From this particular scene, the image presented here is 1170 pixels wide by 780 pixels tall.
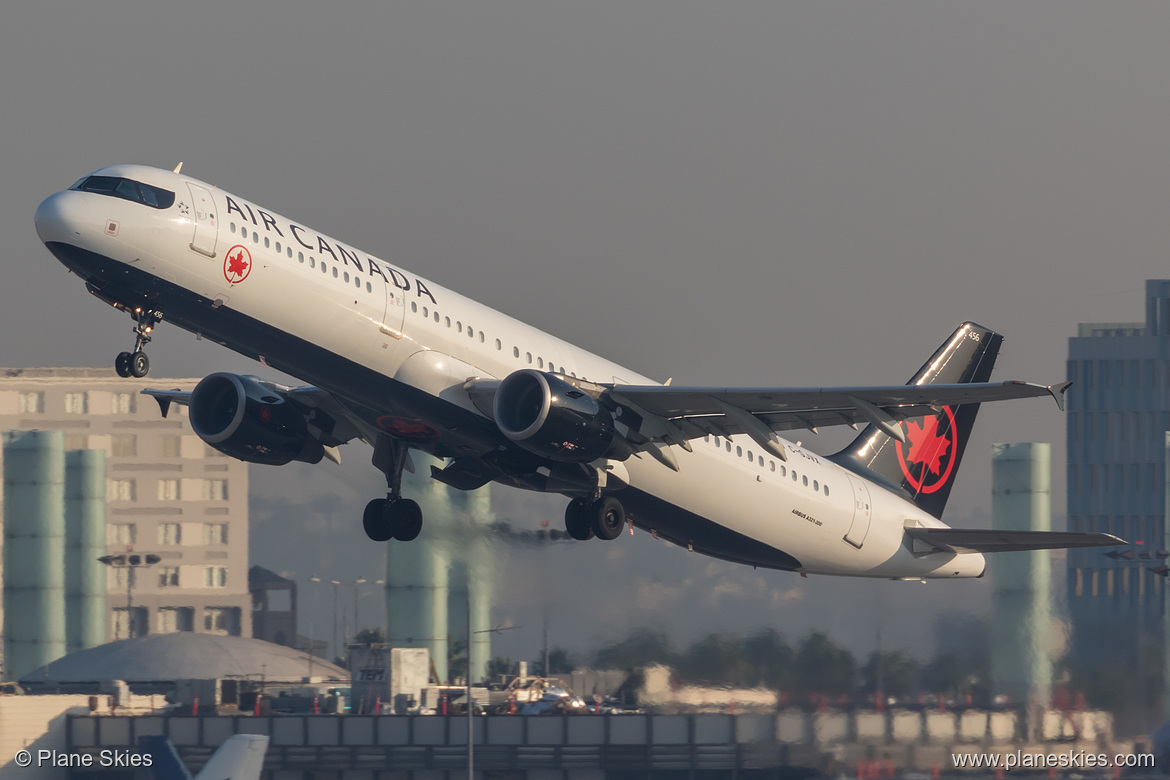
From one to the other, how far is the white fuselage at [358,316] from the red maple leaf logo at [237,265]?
2 centimetres

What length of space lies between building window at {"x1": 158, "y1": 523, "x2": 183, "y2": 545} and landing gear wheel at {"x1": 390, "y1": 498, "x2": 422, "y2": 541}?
86.8 meters

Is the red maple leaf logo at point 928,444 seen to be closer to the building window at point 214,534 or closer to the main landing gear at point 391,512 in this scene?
the main landing gear at point 391,512

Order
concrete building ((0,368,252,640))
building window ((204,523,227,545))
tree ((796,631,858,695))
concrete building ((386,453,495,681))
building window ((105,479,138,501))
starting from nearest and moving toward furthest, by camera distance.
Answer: tree ((796,631,858,695))
concrete building ((386,453,495,681))
concrete building ((0,368,252,640))
building window ((105,479,138,501))
building window ((204,523,227,545))

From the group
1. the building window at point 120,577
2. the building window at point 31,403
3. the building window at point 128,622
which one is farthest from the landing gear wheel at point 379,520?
the building window at point 31,403

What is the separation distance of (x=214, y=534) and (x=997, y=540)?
89725 millimetres

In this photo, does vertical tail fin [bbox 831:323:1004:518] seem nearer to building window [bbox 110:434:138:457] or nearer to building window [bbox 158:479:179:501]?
building window [bbox 158:479:179:501]

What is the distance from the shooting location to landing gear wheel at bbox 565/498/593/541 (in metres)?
30.9

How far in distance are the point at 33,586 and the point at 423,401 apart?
61.7 meters

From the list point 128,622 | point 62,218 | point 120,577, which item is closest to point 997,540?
point 62,218

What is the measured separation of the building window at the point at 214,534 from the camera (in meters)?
117

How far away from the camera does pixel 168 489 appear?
378 ft

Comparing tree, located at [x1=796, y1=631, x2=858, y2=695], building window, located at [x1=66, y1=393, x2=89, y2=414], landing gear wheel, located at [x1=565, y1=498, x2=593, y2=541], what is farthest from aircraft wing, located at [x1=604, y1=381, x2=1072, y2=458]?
building window, located at [x1=66, y1=393, x2=89, y2=414]

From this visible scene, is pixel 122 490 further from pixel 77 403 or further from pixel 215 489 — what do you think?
pixel 77 403

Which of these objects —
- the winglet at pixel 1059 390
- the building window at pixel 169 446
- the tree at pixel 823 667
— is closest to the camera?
the winglet at pixel 1059 390
